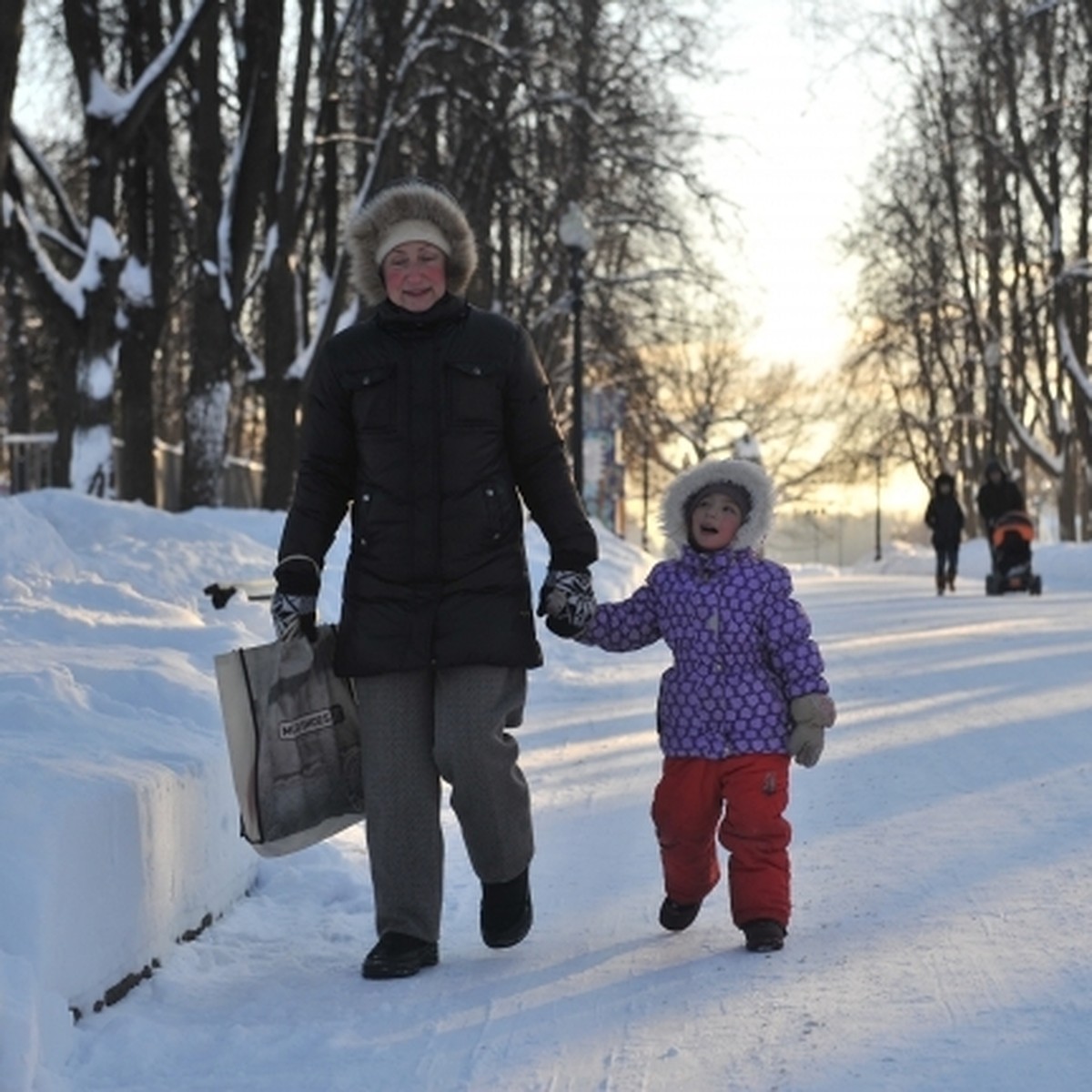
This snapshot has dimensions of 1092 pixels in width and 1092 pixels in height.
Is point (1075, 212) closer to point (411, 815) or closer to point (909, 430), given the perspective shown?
point (909, 430)

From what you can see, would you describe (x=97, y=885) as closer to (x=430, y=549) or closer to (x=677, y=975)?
(x=430, y=549)

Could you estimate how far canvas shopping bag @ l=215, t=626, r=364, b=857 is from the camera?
5.34 metres

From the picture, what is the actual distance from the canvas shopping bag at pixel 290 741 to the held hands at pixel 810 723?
110 cm

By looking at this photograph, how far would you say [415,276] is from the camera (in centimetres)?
532

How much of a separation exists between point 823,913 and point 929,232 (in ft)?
141

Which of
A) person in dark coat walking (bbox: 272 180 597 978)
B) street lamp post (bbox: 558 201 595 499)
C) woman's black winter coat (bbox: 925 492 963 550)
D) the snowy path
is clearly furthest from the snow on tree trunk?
person in dark coat walking (bbox: 272 180 597 978)

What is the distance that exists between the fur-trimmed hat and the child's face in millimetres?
835

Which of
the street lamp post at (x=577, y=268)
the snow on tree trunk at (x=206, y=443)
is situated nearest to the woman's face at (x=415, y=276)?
the snow on tree trunk at (x=206, y=443)

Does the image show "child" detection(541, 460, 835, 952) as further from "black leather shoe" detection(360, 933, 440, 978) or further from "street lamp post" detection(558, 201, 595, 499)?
"street lamp post" detection(558, 201, 595, 499)

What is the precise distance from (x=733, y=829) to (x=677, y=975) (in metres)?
0.45

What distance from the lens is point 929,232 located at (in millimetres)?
47438

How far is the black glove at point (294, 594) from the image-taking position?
5.35 m

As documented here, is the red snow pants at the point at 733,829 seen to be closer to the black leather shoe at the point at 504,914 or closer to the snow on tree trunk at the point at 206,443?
the black leather shoe at the point at 504,914

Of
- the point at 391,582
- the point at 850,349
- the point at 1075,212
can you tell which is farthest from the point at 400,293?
the point at 850,349
